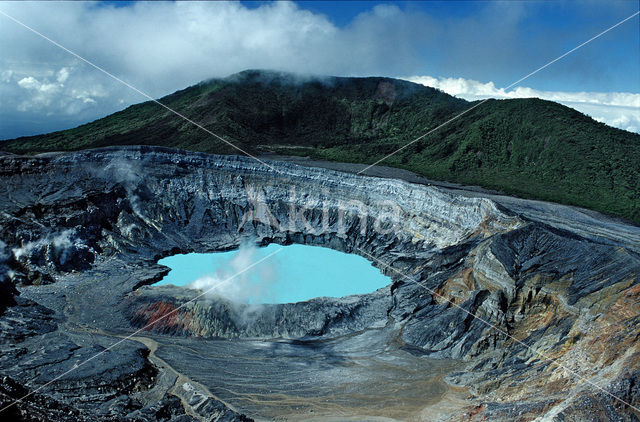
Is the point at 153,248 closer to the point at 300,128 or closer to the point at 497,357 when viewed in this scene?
the point at 497,357

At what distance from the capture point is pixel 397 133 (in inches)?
2958

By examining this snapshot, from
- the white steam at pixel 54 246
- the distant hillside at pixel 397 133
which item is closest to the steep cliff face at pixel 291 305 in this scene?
the white steam at pixel 54 246

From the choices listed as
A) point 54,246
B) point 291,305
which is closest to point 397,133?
point 291,305

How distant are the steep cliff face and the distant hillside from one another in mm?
16487

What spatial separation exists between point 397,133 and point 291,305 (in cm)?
5151

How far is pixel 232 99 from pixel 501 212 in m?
51.5

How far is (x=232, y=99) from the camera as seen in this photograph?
74625mm

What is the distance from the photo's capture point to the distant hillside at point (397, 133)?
2162 inches

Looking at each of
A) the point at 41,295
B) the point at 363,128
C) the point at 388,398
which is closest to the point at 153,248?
the point at 41,295

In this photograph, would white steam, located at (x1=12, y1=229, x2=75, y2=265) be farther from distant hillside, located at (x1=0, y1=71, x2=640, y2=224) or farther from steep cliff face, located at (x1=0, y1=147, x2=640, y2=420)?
distant hillside, located at (x1=0, y1=71, x2=640, y2=224)

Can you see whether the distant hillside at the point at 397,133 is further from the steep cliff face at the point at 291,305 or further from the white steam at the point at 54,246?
the white steam at the point at 54,246

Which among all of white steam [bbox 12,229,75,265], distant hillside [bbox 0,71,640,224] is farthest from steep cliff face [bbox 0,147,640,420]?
distant hillside [bbox 0,71,640,224]

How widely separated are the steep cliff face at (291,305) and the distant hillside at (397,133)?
16487 millimetres

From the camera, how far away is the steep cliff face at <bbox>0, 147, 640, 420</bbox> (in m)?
19.4
